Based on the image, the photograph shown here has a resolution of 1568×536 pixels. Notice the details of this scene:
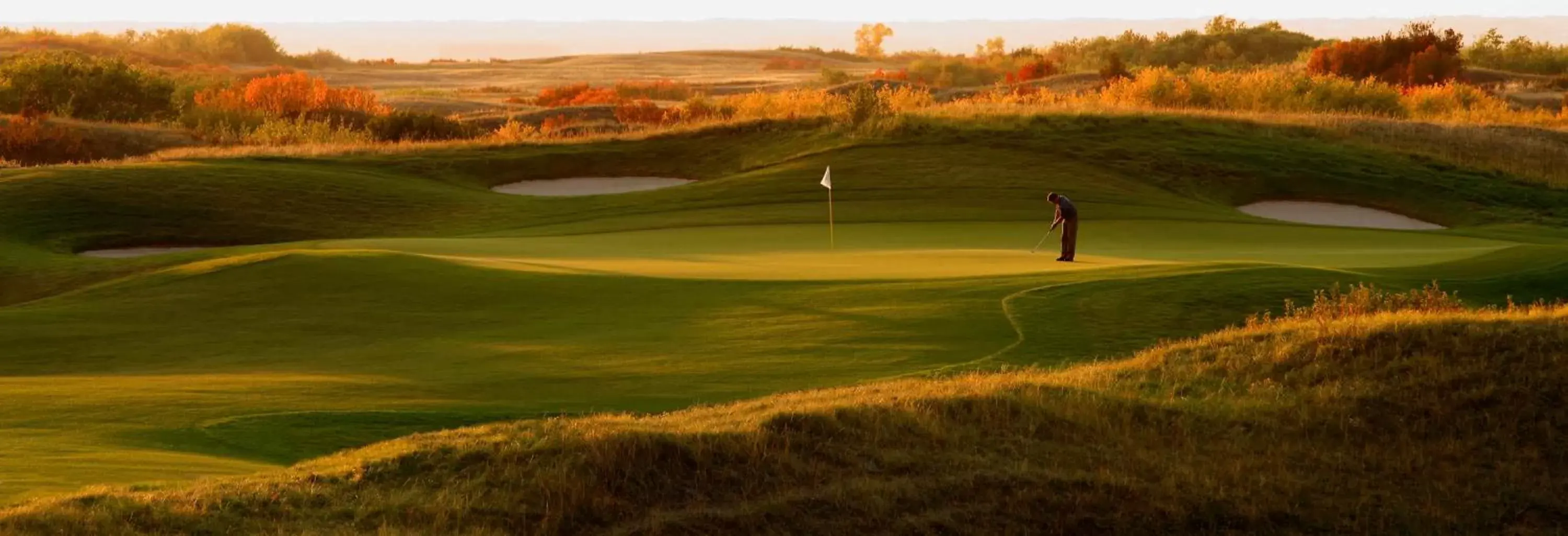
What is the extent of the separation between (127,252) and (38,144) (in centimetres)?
1618

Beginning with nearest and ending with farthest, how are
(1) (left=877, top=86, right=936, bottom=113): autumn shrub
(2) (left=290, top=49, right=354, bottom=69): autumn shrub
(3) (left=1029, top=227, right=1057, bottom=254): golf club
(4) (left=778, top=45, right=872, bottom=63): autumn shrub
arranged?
(3) (left=1029, top=227, right=1057, bottom=254): golf club
(1) (left=877, top=86, right=936, bottom=113): autumn shrub
(2) (left=290, top=49, right=354, bottom=69): autumn shrub
(4) (left=778, top=45, right=872, bottom=63): autumn shrub

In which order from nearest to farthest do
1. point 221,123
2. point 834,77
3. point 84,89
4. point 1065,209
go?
point 1065,209 < point 221,123 < point 84,89 < point 834,77

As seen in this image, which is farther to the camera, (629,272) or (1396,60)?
(1396,60)

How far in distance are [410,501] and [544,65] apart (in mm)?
120508

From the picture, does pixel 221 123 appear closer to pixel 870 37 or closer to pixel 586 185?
pixel 586 185

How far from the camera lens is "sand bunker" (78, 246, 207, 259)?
2662 centimetres

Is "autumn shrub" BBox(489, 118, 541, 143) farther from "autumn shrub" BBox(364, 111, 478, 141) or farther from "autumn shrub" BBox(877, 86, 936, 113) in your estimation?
"autumn shrub" BBox(877, 86, 936, 113)

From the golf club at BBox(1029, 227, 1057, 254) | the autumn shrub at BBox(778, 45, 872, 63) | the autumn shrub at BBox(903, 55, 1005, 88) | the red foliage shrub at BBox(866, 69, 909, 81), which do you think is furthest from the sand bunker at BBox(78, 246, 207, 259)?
the autumn shrub at BBox(778, 45, 872, 63)

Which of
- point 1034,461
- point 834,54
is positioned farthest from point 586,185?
point 834,54

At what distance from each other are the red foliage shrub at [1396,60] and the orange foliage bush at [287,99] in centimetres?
3391

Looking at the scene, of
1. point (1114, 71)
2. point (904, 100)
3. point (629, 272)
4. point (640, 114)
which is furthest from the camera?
point (1114, 71)

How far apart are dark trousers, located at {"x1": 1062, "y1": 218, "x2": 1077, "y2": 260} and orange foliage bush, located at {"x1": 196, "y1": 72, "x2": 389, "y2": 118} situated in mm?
32856

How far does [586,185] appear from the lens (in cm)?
3559

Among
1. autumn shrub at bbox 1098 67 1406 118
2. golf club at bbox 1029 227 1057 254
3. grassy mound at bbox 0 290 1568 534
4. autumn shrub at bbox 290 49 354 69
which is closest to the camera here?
grassy mound at bbox 0 290 1568 534
